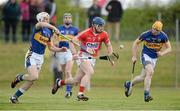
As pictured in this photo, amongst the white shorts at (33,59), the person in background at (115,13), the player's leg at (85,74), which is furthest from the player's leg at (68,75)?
the person in background at (115,13)

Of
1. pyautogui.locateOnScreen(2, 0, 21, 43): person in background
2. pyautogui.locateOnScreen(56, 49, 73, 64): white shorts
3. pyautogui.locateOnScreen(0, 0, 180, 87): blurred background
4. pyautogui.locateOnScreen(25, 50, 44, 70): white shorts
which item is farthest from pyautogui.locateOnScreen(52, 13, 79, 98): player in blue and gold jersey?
pyautogui.locateOnScreen(2, 0, 21, 43): person in background

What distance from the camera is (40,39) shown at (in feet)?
71.3

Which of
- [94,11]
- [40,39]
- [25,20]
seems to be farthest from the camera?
[25,20]

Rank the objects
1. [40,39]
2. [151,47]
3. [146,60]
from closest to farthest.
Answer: [40,39]
[146,60]
[151,47]

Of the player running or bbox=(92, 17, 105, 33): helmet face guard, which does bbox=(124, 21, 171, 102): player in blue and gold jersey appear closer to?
bbox=(92, 17, 105, 33): helmet face guard

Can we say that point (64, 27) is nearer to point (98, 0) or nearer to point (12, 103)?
point (12, 103)

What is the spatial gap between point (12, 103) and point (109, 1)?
16.1m

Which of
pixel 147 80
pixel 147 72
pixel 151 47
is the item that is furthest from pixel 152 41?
pixel 147 80

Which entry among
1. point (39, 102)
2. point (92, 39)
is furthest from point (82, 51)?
point (39, 102)

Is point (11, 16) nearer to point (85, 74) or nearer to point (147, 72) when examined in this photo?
point (85, 74)

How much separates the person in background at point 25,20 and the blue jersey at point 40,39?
14.8 meters

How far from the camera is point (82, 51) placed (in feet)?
75.6

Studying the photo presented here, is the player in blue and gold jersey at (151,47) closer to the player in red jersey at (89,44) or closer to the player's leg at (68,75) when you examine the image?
the player in red jersey at (89,44)

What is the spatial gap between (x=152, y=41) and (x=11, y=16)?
45.8 ft
